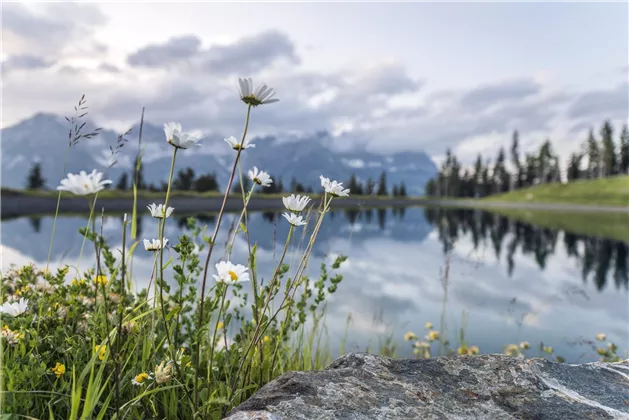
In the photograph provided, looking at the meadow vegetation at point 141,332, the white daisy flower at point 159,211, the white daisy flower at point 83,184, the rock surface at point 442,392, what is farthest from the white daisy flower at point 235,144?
the rock surface at point 442,392

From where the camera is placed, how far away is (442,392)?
6.36 feet

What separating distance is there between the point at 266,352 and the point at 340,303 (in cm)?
511

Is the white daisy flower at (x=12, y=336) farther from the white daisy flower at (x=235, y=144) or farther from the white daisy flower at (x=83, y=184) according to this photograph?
the white daisy flower at (x=235, y=144)

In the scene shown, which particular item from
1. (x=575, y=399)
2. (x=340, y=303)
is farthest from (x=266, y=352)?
(x=340, y=303)

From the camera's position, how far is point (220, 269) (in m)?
1.62

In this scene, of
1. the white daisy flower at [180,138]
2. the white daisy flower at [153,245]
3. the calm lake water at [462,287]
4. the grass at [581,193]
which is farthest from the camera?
the grass at [581,193]

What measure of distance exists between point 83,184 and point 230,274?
1.95 ft

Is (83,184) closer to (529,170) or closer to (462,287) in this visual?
(462,287)

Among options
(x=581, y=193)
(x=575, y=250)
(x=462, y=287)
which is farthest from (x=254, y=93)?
(x=581, y=193)

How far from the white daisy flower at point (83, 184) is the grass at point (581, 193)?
265 ft

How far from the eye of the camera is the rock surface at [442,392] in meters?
1.70

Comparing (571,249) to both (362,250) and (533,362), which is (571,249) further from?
(533,362)

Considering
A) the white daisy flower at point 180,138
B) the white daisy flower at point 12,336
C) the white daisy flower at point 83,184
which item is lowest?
the white daisy flower at point 12,336

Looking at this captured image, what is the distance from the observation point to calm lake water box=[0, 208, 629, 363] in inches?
251
